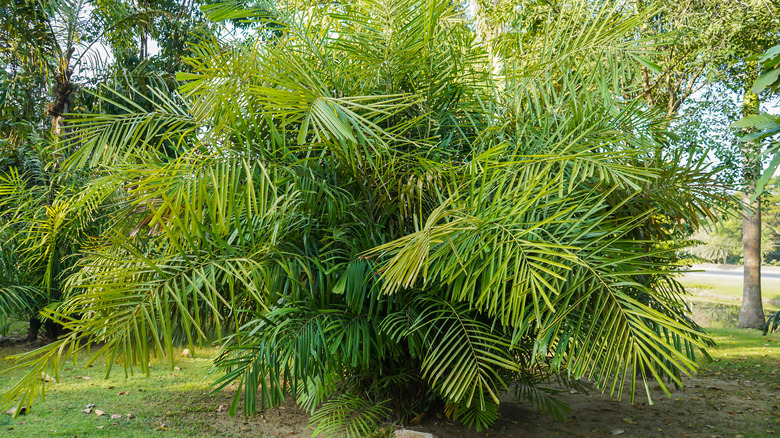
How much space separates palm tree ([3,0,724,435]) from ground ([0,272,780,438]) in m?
0.72

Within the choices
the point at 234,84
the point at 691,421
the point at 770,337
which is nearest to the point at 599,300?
the point at 234,84

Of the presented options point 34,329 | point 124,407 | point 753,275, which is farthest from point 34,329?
point 753,275

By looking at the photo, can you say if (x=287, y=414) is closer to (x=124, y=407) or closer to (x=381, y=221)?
(x=124, y=407)

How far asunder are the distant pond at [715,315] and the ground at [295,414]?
523 cm

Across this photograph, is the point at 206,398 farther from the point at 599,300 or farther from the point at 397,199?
the point at 599,300

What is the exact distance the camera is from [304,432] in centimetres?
312

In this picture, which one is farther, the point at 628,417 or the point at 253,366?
the point at 628,417

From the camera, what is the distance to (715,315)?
11242 mm

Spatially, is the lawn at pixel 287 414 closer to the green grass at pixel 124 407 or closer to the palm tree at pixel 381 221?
the green grass at pixel 124 407

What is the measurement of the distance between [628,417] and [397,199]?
2475 millimetres

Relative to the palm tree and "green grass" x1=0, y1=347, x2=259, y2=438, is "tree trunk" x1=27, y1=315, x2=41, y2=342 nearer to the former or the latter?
"green grass" x1=0, y1=347, x2=259, y2=438

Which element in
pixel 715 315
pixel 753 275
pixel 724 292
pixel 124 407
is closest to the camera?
pixel 124 407

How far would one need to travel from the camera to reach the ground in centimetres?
310

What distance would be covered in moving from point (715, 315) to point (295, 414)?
11387 mm
